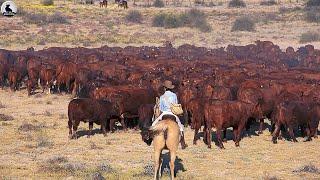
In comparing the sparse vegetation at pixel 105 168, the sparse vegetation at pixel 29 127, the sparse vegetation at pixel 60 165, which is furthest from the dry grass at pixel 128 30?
the sparse vegetation at pixel 105 168

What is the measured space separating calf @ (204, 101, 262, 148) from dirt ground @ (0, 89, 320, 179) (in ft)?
1.41

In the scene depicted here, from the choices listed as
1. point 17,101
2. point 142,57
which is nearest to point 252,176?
point 17,101

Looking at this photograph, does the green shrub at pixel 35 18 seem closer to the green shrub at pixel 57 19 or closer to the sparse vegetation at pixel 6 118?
the green shrub at pixel 57 19

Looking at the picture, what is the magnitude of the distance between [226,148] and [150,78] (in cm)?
572

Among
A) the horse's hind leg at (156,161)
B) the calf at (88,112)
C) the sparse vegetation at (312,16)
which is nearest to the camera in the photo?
the horse's hind leg at (156,161)

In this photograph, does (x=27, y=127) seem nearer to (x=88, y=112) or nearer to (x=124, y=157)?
(x=88, y=112)

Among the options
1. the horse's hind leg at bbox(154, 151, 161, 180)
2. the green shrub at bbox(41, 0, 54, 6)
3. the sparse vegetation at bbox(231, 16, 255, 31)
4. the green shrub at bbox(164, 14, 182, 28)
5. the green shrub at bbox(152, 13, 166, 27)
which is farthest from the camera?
the green shrub at bbox(41, 0, 54, 6)

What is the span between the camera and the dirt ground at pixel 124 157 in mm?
11352

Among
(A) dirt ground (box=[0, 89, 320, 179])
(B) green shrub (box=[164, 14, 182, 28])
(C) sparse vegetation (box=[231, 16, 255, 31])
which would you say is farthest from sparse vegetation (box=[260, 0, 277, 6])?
(A) dirt ground (box=[0, 89, 320, 179])

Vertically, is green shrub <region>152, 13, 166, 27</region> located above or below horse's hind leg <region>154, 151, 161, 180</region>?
below

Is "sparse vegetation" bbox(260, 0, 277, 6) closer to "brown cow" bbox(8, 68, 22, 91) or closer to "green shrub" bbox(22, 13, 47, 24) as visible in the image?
"green shrub" bbox(22, 13, 47, 24)

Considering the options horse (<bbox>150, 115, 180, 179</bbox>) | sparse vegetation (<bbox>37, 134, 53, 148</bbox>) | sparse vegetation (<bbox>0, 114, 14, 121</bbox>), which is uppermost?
horse (<bbox>150, 115, 180, 179</bbox>)

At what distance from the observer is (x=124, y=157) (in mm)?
12656

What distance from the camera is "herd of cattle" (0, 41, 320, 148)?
14125mm
